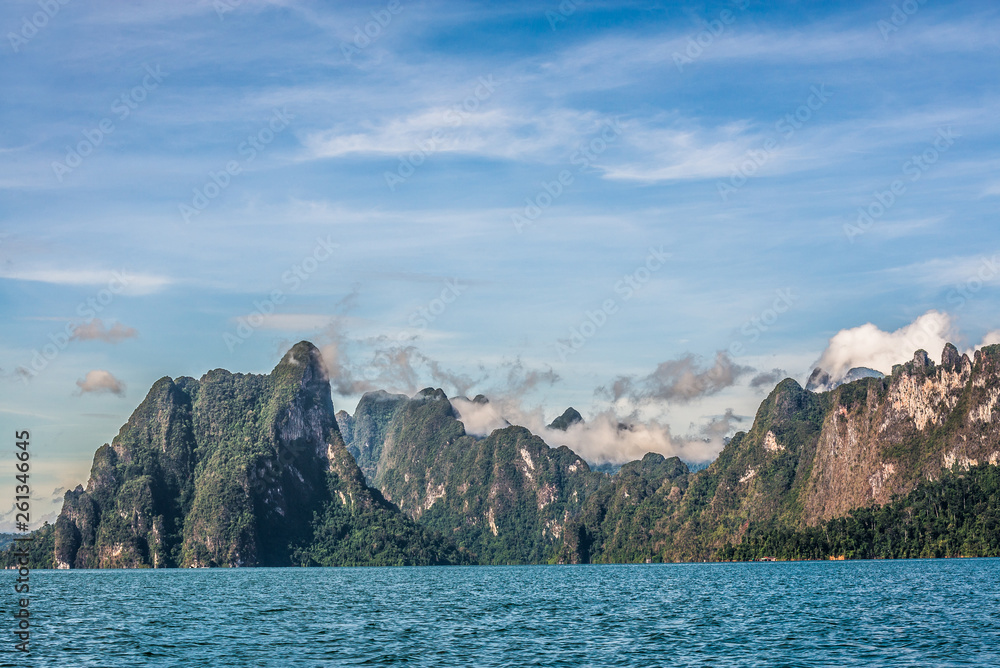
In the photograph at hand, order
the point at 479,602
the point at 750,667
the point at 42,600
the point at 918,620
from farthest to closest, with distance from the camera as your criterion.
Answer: the point at 42,600
the point at 479,602
the point at 918,620
the point at 750,667

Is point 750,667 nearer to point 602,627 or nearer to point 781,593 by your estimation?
point 602,627

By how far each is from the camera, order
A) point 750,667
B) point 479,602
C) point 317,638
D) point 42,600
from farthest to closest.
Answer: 1. point 42,600
2. point 479,602
3. point 317,638
4. point 750,667

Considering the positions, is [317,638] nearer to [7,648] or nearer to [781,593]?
[7,648]

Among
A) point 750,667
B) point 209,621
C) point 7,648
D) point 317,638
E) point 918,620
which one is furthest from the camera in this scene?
point 209,621

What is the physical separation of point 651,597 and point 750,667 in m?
56.5

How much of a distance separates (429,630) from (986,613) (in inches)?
1589

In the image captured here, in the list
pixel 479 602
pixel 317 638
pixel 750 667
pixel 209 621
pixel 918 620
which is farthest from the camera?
pixel 479 602

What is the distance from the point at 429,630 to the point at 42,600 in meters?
65.1

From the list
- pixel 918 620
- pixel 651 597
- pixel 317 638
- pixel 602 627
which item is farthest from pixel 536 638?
pixel 651 597

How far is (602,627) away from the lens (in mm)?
Answer: 66438

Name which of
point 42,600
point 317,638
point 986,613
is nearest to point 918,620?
point 986,613

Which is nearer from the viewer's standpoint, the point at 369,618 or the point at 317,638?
the point at 317,638

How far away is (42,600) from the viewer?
4277 inches

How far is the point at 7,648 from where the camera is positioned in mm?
56781
